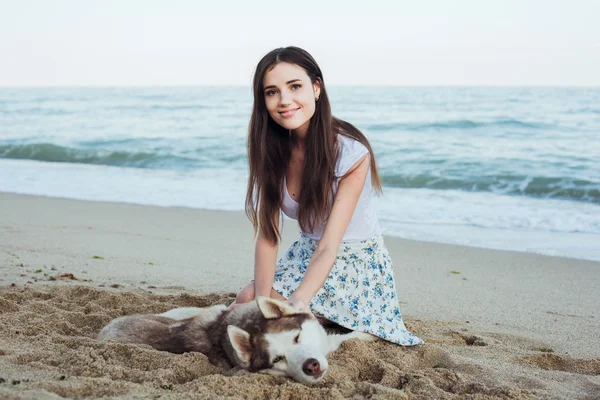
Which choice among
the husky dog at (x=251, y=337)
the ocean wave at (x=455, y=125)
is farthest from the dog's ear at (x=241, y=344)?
the ocean wave at (x=455, y=125)

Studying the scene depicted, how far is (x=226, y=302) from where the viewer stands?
5.16 m

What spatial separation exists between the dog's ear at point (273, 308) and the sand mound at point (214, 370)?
1.00ft

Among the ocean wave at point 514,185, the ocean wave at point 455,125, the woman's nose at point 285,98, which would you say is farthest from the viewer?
the ocean wave at point 455,125

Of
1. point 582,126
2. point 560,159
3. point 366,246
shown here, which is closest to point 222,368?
point 366,246

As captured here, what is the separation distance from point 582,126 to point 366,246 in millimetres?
19224

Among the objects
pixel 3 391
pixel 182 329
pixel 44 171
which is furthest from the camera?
pixel 44 171

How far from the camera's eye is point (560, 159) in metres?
15.3

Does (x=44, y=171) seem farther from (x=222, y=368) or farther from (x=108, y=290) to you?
(x=222, y=368)

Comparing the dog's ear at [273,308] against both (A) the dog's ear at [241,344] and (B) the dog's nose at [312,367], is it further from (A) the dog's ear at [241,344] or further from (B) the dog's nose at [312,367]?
(B) the dog's nose at [312,367]

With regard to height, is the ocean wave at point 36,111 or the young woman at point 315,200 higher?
the young woman at point 315,200

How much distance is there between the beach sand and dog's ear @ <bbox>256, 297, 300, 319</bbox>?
0.30 m

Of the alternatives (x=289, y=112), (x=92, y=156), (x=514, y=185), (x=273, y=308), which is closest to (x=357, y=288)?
(x=273, y=308)

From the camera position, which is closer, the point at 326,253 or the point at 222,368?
the point at 222,368

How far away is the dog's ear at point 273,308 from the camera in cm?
326
